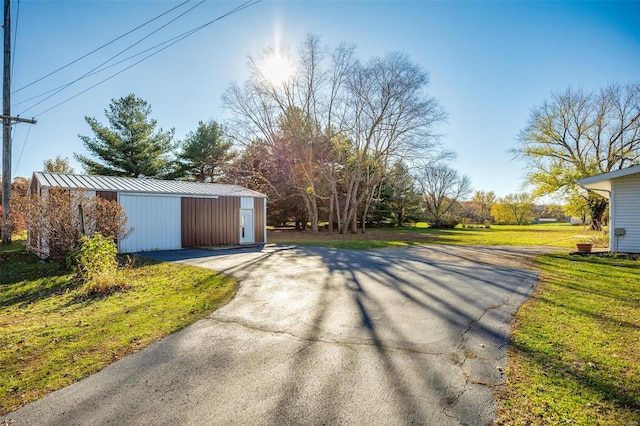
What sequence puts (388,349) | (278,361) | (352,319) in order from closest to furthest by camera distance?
1. (278,361)
2. (388,349)
3. (352,319)

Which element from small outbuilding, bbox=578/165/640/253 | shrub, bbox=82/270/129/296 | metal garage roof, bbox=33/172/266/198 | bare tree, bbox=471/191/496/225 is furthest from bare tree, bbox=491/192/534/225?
shrub, bbox=82/270/129/296

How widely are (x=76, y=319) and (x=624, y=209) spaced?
616 inches

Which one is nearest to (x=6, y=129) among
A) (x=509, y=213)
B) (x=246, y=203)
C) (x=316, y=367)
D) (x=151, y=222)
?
(x=151, y=222)

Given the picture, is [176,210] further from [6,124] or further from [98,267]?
[6,124]

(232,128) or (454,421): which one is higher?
(232,128)

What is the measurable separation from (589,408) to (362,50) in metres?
21.5

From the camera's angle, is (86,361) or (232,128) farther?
(232,128)

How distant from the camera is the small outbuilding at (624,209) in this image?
11.0 m

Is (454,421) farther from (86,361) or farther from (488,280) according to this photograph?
Answer: (488,280)

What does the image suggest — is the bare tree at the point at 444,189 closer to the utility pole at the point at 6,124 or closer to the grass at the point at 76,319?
the utility pole at the point at 6,124

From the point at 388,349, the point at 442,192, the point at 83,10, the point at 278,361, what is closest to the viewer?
the point at 278,361

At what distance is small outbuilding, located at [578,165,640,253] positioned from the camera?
11.0 m

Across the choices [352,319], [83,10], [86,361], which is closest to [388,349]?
[352,319]

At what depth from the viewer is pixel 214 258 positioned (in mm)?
10562
